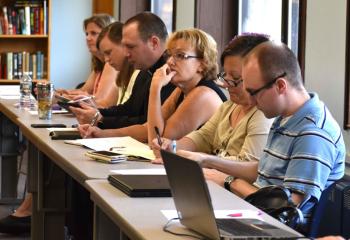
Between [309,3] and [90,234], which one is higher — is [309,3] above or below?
above

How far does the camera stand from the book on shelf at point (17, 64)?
26.6ft

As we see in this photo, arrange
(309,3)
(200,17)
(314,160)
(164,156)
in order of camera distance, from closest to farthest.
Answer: (164,156)
(314,160)
(309,3)
(200,17)

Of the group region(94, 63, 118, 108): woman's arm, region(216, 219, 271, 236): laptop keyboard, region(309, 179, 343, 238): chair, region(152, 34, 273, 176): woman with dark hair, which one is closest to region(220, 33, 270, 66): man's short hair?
region(152, 34, 273, 176): woman with dark hair

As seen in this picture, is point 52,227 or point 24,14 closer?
point 52,227

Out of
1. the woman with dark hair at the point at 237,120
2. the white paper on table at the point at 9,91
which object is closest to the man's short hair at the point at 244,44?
the woman with dark hair at the point at 237,120

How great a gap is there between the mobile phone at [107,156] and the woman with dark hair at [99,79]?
173cm

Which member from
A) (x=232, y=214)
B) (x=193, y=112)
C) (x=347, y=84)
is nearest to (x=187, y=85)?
(x=193, y=112)

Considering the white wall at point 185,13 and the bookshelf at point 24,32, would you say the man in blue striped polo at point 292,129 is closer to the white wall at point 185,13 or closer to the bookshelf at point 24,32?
the white wall at point 185,13

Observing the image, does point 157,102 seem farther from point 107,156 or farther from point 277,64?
point 277,64

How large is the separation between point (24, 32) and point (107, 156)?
17.6ft

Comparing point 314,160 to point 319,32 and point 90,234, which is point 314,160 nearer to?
point 319,32

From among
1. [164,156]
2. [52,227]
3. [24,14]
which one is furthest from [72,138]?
[24,14]

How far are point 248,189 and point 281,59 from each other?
1.65 feet

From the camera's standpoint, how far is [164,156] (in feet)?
6.54
